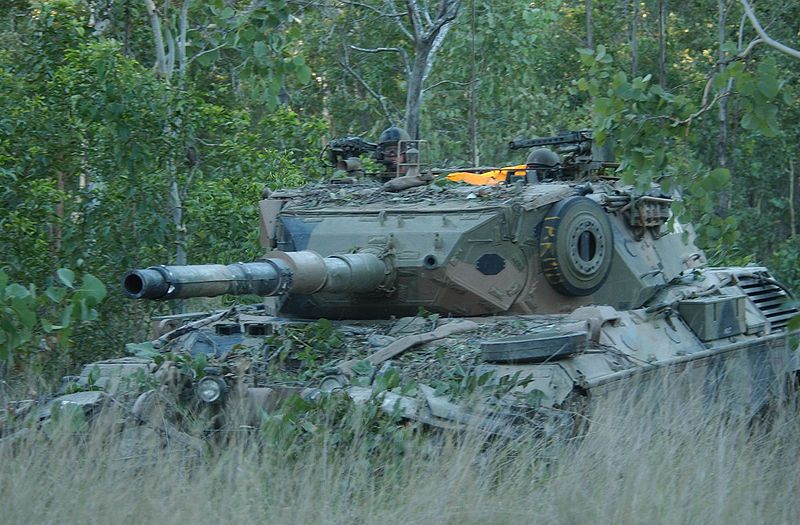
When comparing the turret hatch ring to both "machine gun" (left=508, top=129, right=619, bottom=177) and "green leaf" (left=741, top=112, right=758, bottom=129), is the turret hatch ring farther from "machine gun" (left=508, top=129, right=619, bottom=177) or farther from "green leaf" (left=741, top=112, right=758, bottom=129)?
"green leaf" (left=741, top=112, right=758, bottom=129)

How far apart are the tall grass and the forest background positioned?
68 cm

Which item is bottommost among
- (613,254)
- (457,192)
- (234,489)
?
(234,489)

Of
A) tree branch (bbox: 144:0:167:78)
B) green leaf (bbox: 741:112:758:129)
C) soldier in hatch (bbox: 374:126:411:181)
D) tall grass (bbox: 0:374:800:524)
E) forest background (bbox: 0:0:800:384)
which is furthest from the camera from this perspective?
tree branch (bbox: 144:0:167:78)

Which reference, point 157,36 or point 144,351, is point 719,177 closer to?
point 144,351

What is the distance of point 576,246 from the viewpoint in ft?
26.0

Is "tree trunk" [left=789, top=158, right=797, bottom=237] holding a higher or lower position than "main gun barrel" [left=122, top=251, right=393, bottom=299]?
lower

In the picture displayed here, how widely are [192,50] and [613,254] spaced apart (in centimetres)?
Result: 747

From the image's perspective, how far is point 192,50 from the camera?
1414 centimetres

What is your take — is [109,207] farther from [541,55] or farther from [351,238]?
[541,55]

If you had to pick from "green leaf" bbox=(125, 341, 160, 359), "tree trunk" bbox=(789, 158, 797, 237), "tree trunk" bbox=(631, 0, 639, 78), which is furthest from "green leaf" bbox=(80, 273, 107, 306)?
"tree trunk" bbox=(789, 158, 797, 237)

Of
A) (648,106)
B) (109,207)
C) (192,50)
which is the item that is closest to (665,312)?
(648,106)

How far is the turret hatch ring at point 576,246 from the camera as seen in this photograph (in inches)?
307

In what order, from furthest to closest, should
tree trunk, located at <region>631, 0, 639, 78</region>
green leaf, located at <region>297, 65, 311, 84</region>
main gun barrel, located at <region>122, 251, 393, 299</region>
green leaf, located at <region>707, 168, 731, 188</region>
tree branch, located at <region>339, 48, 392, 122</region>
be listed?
tree branch, located at <region>339, 48, 392, 122</region>
tree trunk, located at <region>631, 0, 639, 78</region>
green leaf, located at <region>297, 65, 311, 84</region>
green leaf, located at <region>707, 168, 731, 188</region>
main gun barrel, located at <region>122, 251, 393, 299</region>

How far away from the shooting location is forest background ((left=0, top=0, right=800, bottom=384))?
6.86 metres
